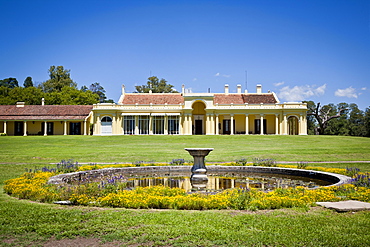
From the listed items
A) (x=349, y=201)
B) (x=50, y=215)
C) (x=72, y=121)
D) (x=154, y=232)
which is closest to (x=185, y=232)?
(x=154, y=232)

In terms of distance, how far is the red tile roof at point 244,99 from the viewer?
5557cm

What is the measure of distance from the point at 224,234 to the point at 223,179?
847cm

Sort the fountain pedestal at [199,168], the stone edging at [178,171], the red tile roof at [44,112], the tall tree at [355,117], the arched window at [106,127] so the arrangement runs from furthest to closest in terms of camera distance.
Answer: the tall tree at [355,117] → the red tile roof at [44,112] → the arched window at [106,127] → the stone edging at [178,171] → the fountain pedestal at [199,168]

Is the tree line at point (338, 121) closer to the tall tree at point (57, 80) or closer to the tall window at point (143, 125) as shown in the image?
the tall window at point (143, 125)

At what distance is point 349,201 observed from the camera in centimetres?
875

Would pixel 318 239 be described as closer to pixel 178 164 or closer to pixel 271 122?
pixel 178 164

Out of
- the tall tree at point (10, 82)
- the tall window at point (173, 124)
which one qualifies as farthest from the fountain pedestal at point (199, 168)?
the tall tree at point (10, 82)

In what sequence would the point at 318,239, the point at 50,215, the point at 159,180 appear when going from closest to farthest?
the point at 318,239, the point at 50,215, the point at 159,180

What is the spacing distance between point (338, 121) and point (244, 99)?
117ft

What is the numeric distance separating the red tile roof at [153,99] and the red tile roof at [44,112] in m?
6.44

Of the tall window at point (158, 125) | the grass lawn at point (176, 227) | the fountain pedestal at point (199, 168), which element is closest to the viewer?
the grass lawn at point (176, 227)

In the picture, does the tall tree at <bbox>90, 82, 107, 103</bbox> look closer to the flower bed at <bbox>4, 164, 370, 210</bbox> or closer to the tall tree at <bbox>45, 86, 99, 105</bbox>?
the tall tree at <bbox>45, 86, 99, 105</bbox>

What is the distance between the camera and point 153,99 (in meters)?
57.6

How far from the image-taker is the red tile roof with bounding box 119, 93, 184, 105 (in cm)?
5644
